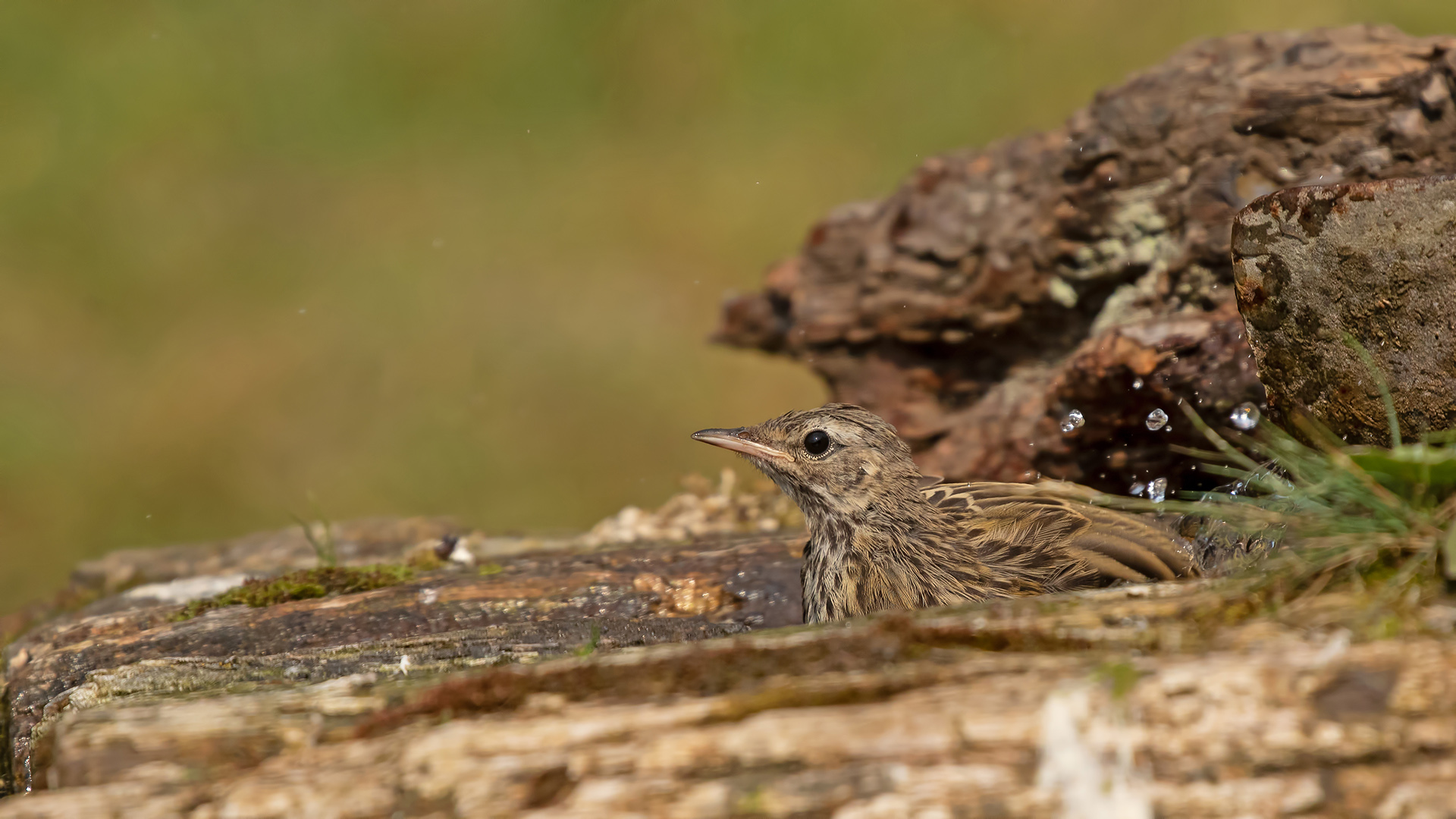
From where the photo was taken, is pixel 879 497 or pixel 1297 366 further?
pixel 879 497

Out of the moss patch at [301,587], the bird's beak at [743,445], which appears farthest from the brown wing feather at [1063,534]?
the moss patch at [301,587]

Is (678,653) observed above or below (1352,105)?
below

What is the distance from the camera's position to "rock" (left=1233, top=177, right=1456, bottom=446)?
3783 millimetres

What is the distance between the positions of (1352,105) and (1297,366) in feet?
7.94

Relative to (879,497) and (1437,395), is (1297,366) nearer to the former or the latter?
(1437,395)

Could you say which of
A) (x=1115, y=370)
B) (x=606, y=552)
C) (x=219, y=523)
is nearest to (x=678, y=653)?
(x=606, y=552)

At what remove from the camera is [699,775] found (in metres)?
2.50

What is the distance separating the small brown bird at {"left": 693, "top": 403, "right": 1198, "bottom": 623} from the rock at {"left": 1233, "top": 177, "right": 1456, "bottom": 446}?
908 millimetres

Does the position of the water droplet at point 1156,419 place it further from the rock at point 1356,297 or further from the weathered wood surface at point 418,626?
the weathered wood surface at point 418,626

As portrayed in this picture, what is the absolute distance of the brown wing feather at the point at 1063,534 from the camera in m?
4.73

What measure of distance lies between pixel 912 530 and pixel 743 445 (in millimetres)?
890

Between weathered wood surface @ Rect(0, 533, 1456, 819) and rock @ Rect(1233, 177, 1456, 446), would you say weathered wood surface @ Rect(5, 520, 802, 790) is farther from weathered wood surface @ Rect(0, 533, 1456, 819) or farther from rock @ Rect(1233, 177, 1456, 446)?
rock @ Rect(1233, 177, 1456, 446)

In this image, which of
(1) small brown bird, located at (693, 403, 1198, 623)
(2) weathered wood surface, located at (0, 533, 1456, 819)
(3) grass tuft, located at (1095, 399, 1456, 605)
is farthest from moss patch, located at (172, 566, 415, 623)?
(3) grass tuft, located at (1095, 399, 1456, 605)

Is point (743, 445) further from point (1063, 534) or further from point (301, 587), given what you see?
point (301, 587)
